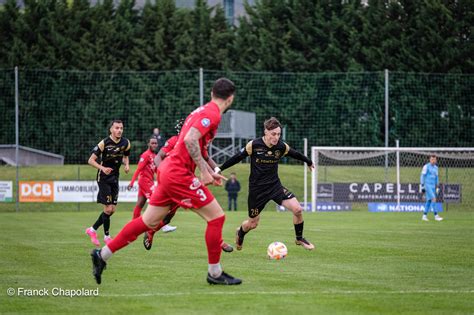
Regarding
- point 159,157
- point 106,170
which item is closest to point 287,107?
point 106,170

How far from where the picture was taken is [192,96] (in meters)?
42.2

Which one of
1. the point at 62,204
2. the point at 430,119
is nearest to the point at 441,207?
the point at 430,119

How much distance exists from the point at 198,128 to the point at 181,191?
78 cm

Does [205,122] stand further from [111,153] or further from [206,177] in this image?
[111,153]

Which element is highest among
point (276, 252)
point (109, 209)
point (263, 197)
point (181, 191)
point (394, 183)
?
point (181, 191)

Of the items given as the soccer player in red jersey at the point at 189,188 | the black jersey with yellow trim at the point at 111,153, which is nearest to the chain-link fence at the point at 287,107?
the black jersey with yellow trim at the point at 111,153

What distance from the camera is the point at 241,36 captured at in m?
53.2

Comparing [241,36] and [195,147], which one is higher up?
[241,36]

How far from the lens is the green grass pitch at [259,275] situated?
8797mm

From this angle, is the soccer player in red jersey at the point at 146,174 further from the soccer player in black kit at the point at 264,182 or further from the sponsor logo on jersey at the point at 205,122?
the sponsor logo on jersey at the point at 205,122

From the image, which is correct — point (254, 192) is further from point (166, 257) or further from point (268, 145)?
point (166, 257)

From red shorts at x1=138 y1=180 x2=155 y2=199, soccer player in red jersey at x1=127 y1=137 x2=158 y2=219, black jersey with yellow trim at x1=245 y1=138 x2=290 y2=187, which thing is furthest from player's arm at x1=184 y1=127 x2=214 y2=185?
red shorts at x1=138 y1=180 x2=155 y2=199

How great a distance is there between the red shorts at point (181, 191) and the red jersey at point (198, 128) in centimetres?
11

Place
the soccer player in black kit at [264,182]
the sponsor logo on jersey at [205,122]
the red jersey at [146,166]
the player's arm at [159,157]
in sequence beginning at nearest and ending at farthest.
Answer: the sponsor logo on jersey at [205,122] → the soccer player in black kit at [264,182] → the player's arm at [159,157] → the red jersey at [146,166]
